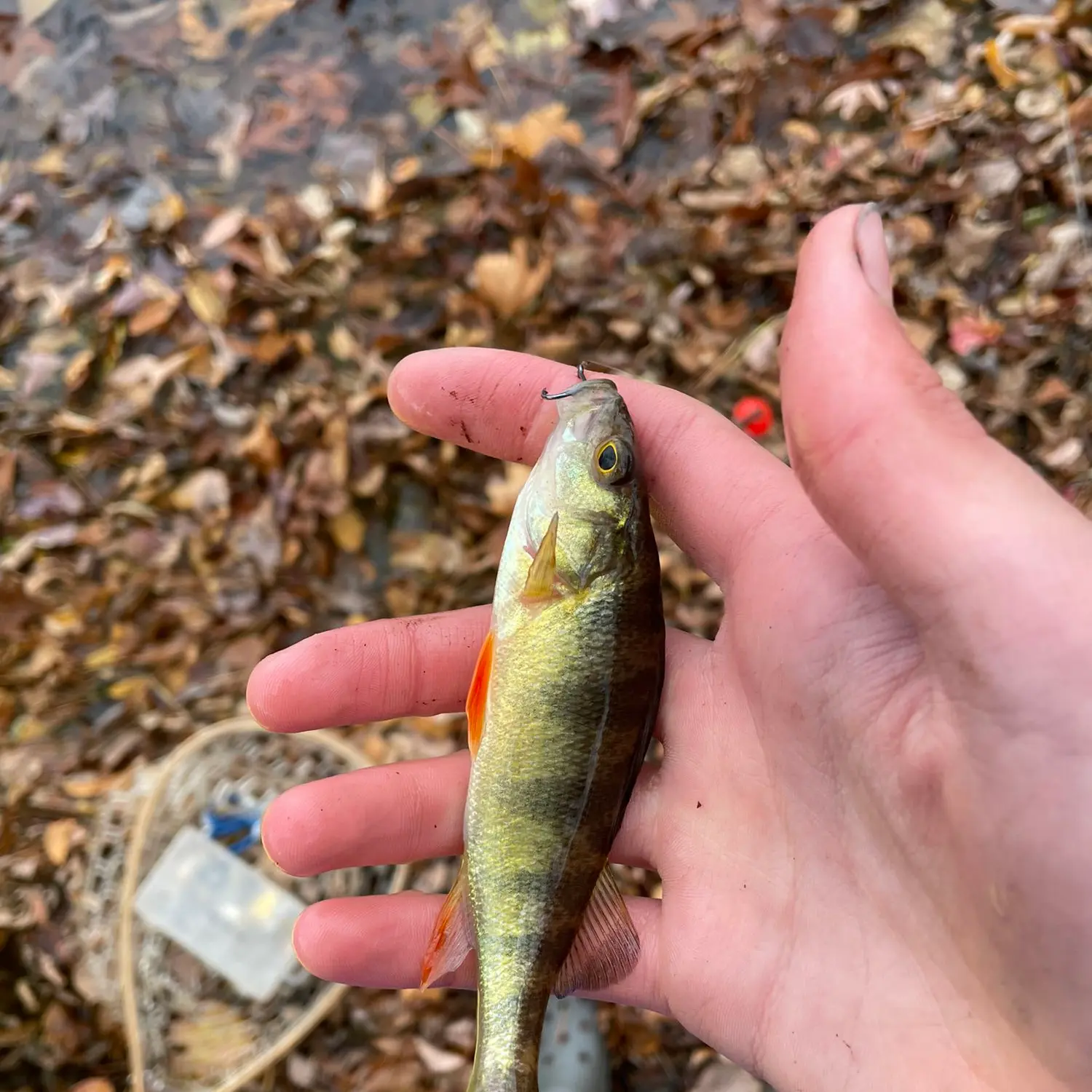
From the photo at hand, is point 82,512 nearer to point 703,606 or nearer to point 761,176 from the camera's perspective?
point 703,606

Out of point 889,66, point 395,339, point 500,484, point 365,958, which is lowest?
point 365,958

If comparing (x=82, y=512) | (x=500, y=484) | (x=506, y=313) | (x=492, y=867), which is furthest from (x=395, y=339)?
(x=492, y=867)

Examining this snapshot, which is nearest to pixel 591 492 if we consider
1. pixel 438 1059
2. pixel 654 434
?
pixel 654 434

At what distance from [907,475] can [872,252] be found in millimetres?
514

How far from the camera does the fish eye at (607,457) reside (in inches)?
89.2

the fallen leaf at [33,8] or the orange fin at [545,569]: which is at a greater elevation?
the fallen leaf at [33,8]

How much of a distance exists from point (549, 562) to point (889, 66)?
12.2 feet

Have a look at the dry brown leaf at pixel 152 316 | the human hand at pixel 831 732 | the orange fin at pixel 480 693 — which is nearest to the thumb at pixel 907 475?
the human hand at pixel 831 732

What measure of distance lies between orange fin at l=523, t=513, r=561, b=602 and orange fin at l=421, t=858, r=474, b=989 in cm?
85

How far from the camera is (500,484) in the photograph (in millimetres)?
3842

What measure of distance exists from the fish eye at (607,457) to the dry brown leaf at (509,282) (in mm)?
1939

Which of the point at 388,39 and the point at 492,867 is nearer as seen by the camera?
the point at 492,867

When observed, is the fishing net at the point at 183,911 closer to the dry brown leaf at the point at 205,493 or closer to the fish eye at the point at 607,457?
the dry brown leaf at the point at 205,493

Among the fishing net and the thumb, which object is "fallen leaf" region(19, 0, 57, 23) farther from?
the thumb
